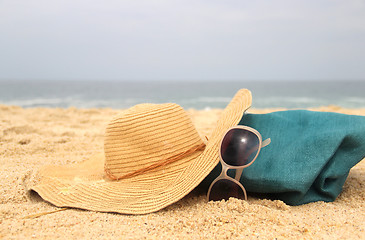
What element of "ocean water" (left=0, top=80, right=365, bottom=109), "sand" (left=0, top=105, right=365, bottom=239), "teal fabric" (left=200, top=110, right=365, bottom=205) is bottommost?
"ocean water" (left=0, top=80, right=365, bottom=109)

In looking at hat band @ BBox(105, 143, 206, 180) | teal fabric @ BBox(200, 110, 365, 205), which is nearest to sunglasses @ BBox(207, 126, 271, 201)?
teal fabric @ BBox(200, 110, 365, 205)

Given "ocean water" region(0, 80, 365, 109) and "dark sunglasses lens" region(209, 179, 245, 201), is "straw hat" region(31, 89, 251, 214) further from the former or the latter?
"ocean water" region(0, 80, 365, 109)

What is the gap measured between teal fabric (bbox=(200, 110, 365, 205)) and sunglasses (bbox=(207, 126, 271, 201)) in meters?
0.13

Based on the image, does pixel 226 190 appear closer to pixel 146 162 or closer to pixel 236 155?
pixel 236 155

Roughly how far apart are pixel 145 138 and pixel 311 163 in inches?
37.6

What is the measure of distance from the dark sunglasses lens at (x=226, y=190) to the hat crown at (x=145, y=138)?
1.17ft

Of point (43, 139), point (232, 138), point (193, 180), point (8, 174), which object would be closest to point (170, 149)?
point (193, 180)

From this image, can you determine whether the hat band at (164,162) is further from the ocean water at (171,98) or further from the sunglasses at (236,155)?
the ocean water at (171,98)

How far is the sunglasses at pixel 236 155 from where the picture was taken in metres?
1.46

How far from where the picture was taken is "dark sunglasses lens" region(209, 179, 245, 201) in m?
1.50

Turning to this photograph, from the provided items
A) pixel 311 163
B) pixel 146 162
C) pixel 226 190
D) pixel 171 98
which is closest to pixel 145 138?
pixel 146 162

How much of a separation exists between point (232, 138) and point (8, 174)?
1529mm

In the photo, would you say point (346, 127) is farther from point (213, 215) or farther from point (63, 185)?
point (63, 185)

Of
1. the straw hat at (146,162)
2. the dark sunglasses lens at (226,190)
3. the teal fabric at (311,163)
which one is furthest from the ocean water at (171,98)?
the dark sunglasses lens at (226,190)
